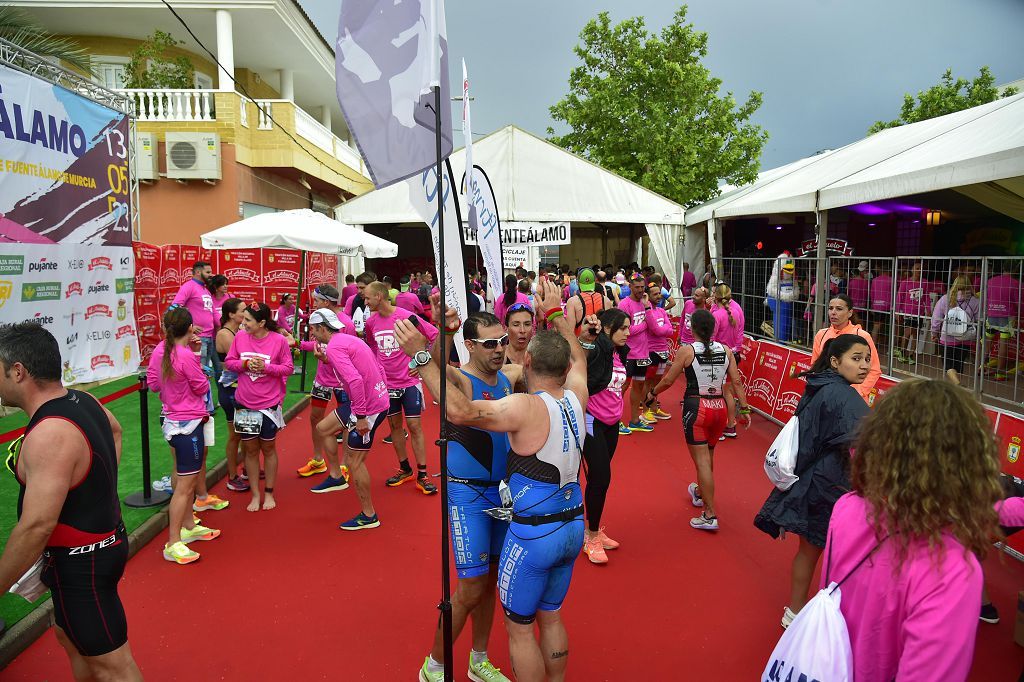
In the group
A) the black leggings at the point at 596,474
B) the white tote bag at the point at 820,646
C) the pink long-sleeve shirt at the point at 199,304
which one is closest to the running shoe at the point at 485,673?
the black leggings at the point at 596,474

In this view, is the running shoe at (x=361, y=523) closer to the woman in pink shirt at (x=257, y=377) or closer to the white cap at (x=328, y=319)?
the woman in pink shirt at (x=257, y=377)

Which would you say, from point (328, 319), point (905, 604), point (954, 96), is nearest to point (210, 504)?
point (328, 319)

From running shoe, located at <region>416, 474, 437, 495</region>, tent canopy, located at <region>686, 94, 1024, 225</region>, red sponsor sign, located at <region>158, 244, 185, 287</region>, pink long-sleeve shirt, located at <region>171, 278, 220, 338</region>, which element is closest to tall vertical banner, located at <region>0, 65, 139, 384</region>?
pink long-sleeve shirt, located at <region>171, 278, 220, 338</region>

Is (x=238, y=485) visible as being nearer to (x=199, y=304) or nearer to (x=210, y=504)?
(x=210, y=504)

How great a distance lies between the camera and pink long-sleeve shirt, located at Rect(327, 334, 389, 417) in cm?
568

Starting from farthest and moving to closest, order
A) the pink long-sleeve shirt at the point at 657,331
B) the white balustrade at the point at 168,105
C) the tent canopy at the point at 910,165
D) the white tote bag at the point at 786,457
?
the white balustrade at the point at 168,105, the pink long-sleeve shirt at the point at 657,331, the tent canopy at the point at 910,165, the white tote bag at the point at 786,457

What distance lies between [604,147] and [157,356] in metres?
22.8

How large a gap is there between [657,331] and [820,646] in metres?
7.39

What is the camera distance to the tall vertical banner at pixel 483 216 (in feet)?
14.0

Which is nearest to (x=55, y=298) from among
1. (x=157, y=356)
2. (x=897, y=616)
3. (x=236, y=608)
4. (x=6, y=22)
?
(x=157, y=356)

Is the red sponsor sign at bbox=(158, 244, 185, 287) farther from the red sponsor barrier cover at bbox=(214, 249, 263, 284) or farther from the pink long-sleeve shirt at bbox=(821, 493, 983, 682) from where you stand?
the pink long-sleeve shirt at bbox=(821, 493, 983, 682)

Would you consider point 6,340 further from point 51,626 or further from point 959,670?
point 959,670

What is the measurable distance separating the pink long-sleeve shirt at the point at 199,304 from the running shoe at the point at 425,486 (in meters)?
5.04

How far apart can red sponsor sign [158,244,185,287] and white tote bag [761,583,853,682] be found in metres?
12.8
